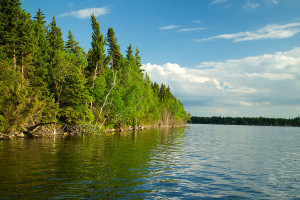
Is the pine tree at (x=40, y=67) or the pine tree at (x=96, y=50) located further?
the pine tree at (x=96, y=50)

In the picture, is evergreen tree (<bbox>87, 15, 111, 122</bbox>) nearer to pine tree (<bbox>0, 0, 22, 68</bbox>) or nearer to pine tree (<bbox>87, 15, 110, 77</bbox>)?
pine tree (<bbox>87, 15, 110, 77</bbox>)

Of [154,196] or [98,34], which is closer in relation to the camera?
[154,196]

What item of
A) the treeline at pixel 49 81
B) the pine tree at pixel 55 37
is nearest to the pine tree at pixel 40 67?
the treeline at pixel 49 81

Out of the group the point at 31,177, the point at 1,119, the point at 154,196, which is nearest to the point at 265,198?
the point at 154,196

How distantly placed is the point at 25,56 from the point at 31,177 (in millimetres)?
30894

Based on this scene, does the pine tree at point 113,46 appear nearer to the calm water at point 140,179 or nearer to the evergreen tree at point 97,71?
the evergreen tree at point 97,71

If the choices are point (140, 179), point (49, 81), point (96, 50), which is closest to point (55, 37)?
point (96, 50)

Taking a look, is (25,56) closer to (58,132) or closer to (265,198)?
(58,132)

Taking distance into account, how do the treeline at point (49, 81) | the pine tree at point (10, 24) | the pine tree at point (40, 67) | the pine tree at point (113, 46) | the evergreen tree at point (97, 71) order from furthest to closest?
the pine tree at point (113, 46) → the evergreen tree at point (97, 71) → the pine tree at point (40, 67) → the pine tree at point (10, 24) → the treeline at point (49, 81)

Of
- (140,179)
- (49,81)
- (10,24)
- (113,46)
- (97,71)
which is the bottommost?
(140,179)

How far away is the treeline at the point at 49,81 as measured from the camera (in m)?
30.7

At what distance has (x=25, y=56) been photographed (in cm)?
3697

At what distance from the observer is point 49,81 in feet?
135

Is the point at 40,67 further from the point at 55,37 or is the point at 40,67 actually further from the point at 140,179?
the point at 140,179
